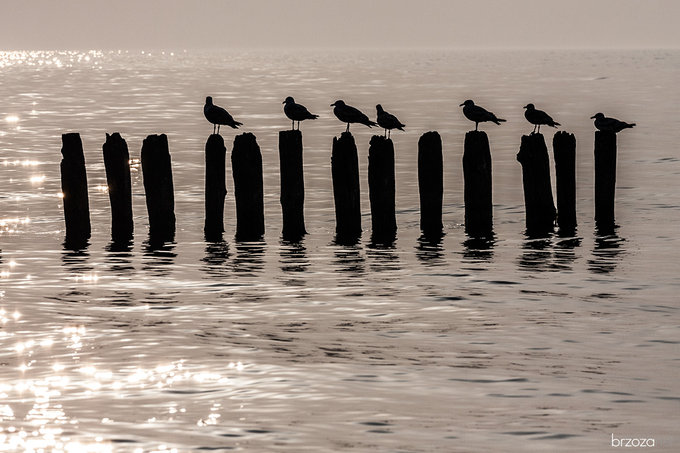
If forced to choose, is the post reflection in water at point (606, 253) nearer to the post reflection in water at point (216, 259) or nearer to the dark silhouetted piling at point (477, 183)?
the dark silhouetted piling at point (477, 183)

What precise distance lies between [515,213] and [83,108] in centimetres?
6679

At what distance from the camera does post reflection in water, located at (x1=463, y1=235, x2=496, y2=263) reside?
77.8ft

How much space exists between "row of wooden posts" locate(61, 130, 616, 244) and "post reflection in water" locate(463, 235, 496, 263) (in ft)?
0.54

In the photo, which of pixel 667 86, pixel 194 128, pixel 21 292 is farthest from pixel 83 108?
pixel 21 292

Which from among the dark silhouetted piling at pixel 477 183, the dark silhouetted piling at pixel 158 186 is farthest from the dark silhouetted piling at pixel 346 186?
the dark silhouetted piling at pixel 158 186

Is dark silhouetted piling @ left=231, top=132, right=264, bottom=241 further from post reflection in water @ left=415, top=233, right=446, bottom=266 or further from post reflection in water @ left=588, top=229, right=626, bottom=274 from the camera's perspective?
post reflection in water @ left=588, top=229, right=626, bottom=274

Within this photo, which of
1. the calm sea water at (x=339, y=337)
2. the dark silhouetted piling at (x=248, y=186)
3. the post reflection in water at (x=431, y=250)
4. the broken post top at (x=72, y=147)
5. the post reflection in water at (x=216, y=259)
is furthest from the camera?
the dark silhouetted piling at (x=248, y=186)

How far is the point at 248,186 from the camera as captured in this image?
2422 centimetres

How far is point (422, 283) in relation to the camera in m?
21.4

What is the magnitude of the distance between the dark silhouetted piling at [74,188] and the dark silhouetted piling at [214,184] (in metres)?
2.32

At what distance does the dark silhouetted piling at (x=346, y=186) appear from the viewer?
78.6 ft

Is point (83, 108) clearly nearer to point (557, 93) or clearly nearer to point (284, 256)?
point (557, 93)

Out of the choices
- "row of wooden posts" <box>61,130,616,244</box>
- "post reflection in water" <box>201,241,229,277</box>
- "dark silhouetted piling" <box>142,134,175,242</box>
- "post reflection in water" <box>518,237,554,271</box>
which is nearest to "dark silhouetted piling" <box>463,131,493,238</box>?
"row of wooden posts" <box>61,130,616,244</box>

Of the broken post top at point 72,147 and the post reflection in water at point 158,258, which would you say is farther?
the broken post top at point 72,147
